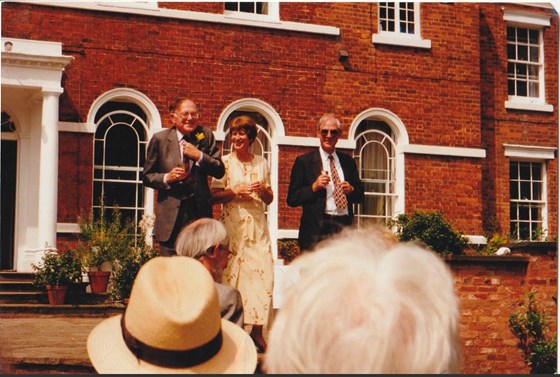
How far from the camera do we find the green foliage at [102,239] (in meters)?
11.1

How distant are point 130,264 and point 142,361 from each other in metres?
8.09

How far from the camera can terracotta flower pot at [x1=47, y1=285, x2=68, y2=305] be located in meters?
10.1

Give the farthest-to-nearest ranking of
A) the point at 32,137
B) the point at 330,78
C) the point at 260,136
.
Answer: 1. the point at 330,78
2. the point at 260,136
3. the point at 32,137

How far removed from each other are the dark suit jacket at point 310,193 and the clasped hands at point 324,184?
0.10 metres

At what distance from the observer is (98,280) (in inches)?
422

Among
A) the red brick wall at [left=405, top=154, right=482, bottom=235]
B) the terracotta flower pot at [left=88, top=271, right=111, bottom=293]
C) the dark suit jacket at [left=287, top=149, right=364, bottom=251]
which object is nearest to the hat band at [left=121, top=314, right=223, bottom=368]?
the dark suit jacket at [left=287, top=149, right=364, bottom=251]

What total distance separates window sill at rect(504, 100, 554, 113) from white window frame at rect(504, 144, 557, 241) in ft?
2.26

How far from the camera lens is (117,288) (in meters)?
9.96

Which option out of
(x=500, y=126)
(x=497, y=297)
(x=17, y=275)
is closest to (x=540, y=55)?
(x=500, y=126)

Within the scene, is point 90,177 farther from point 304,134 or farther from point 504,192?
point 504,192

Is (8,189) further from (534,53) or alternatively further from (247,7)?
(534,53)

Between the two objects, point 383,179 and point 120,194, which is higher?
point 383,179

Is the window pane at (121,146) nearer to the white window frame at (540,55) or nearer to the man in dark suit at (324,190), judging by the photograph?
the man in dark suit at (324,190)

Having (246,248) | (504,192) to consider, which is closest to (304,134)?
(504,192)
